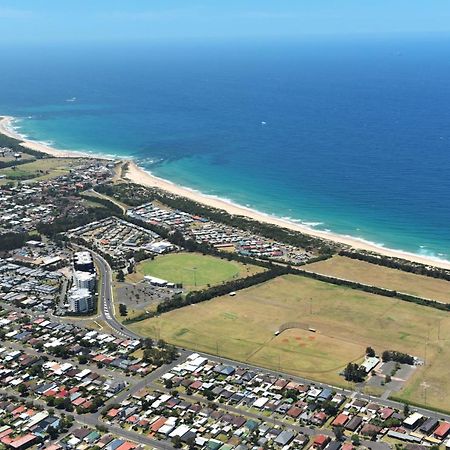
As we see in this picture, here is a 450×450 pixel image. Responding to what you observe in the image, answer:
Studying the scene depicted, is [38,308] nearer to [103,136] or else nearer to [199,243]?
[199,243]

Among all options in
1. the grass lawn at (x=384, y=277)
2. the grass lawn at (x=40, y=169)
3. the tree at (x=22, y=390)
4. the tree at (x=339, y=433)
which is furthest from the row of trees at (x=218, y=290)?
the grass lawn at (x=40, y=169)

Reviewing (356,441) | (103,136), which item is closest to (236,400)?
(356,441)

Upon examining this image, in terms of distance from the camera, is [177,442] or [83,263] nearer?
[177,442]

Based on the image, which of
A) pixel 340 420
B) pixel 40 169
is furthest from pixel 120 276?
pixel 40 169

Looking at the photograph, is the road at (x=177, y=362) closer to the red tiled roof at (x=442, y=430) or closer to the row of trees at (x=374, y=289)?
the red tiled roof at (x=442, y=430)

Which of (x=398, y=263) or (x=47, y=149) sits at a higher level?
(x=47, y=149)

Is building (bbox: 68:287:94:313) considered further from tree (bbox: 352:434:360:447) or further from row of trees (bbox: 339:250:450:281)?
row of trees (bbox: 339:250:450:281)

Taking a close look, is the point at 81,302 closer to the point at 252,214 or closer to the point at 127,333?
the point at 127,333

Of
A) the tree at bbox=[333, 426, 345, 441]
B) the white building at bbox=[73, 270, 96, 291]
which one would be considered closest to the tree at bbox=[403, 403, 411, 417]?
the tree at bbox=[333, 426, 345, 441]
